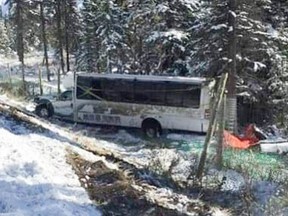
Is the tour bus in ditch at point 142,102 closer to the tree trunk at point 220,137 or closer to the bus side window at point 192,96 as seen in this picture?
the bus side window at point 192,96

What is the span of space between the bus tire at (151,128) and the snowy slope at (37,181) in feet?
36.2

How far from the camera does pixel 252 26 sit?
925 inches

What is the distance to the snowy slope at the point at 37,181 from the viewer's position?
24.1 feet

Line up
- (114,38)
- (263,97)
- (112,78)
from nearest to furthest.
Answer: (112,78) → (263,97) → (114,38)

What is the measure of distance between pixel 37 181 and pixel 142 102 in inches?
533

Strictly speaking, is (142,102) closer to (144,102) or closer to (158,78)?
(144,102)

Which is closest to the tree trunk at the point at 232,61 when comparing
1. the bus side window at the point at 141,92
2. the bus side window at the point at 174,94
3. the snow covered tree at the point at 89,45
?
the bus side window at the point at 174,94

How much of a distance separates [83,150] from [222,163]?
11.0 ft

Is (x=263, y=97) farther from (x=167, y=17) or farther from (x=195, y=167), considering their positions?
(x=195, y=167)

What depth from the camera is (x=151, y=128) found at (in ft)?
69.8

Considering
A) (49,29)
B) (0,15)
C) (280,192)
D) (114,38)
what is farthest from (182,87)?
(0,15)

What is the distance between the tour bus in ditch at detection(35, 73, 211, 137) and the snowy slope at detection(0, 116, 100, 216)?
10.9m

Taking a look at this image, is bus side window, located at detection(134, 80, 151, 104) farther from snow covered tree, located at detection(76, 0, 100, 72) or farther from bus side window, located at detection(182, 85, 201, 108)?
snow covered tree, located at detection(76, 0, 100, 72)

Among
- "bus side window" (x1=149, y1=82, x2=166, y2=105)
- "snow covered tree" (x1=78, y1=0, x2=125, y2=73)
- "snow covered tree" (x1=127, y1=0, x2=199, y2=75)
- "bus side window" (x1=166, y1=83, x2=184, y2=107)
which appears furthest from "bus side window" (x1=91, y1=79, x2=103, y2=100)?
"snow covered tree" (x1=78, y1=0, x2=125, y2=73)
